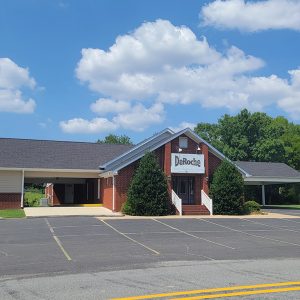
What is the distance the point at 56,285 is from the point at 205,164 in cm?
2454

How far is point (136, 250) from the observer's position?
1478 cm

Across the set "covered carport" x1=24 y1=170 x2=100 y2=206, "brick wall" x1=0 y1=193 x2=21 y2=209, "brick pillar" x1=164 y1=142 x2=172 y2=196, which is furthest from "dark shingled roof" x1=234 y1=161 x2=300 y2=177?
"brick wall" x1=0 y1=193 x2=21 y2=209

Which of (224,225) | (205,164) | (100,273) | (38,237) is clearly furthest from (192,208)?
(100,273)

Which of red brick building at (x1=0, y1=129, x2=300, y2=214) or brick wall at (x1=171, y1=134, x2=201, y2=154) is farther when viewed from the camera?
brick wall at (x1=171, y1=134, x2=201, y2=154)

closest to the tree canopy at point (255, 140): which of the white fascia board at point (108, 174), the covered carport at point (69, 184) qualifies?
the covered carport at point (69, 184)

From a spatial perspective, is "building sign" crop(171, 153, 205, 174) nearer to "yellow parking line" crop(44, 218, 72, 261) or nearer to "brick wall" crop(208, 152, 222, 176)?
"brick wall" crop(208, 152, 222, 176)

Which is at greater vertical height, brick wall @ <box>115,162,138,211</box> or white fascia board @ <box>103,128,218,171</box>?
white fascia board @ <box>103,128,218,171</box>

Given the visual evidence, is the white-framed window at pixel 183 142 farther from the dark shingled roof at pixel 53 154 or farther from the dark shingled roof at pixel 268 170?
the dark shingled roof at pixel 268 170

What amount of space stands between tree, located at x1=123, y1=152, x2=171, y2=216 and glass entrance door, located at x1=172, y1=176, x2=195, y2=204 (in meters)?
2.91

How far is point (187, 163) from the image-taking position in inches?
1262

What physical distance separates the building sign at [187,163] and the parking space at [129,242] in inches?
246

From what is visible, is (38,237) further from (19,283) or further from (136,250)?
(19,283)

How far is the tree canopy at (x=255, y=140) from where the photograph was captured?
60.2 meters

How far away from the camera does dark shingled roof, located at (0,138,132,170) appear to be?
107ft
